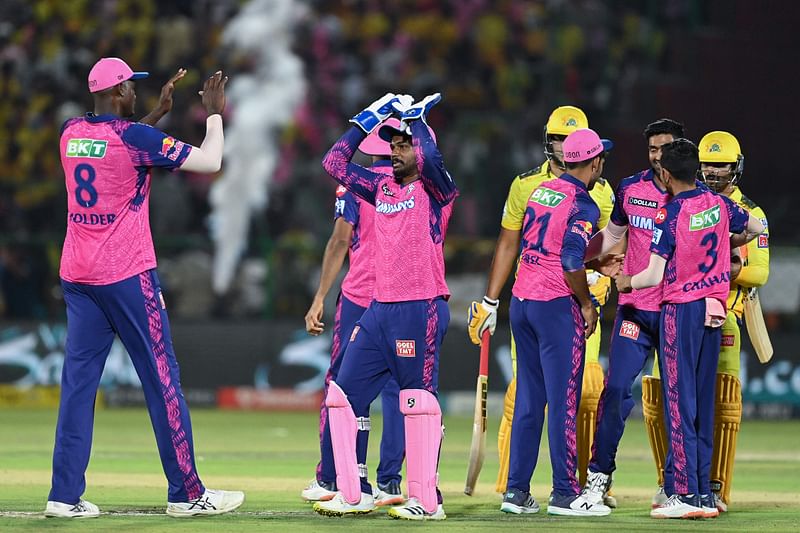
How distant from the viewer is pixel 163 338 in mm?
8539

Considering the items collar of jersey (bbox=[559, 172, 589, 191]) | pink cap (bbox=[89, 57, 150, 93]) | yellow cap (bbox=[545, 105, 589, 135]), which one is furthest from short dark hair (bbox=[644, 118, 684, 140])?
pink cap (bbox=[89, 57, 150, 93])

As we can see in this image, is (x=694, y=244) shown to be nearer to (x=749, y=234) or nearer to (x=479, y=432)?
(x=749, y=234)

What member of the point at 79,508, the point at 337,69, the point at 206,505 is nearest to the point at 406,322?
the point at 206,505

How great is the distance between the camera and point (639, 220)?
954 cm

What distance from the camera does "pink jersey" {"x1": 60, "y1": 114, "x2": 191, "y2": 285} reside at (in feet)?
27.8

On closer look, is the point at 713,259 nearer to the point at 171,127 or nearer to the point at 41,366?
the point at 41,366

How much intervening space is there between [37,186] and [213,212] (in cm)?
241

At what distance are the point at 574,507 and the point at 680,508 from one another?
643 mm

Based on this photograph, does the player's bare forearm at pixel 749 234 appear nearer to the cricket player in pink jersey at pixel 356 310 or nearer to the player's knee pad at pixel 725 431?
the player's knee pad at pixel 725 431

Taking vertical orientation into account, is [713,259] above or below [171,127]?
below

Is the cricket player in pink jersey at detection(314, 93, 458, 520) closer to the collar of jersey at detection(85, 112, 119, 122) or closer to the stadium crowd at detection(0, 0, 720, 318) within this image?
the collar of jersey at detection(85, 112, 119, 122)

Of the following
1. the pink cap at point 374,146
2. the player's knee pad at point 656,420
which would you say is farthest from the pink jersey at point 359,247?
the player's knee pad at point 656,420

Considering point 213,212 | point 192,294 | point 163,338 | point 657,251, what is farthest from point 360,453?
point 213,212

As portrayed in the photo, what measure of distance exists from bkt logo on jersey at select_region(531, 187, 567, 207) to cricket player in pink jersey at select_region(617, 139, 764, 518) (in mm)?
620
